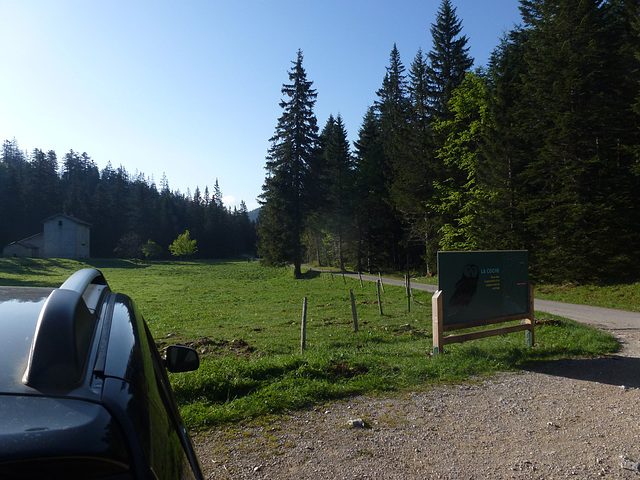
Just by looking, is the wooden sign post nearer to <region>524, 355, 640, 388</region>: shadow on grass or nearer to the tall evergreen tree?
<region>524, 355, 640, 388</region>: shadow on grass

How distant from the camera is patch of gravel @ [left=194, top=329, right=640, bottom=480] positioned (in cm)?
367

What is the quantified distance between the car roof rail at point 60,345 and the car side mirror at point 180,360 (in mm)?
1454

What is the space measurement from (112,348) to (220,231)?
108 metres

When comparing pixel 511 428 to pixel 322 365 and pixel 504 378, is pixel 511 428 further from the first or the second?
pixel 322 365

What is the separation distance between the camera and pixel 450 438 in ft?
14.1

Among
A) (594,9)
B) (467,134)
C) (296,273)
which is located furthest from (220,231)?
(594,9)

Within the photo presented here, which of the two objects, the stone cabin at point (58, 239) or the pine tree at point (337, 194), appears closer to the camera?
the pine tree at point (337, 194)

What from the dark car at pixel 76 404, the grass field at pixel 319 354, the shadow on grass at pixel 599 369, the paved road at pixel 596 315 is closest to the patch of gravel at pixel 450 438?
the shadow on grass at pixel 599 369

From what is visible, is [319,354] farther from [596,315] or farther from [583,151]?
[583,151]

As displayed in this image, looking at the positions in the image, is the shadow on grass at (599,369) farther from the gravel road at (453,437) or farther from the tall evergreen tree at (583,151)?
the tall evergreen tree at (583,151)

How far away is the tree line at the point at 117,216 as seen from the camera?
88.1 meters

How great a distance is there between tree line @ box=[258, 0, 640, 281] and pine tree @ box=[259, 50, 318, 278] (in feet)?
0.36

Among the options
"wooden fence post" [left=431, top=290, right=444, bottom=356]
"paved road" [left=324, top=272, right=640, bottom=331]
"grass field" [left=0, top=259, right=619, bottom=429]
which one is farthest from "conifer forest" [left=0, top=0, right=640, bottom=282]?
"wooden fence post" [left=431, top=290, right=444, bottom=356]

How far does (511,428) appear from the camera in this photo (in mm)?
4559
